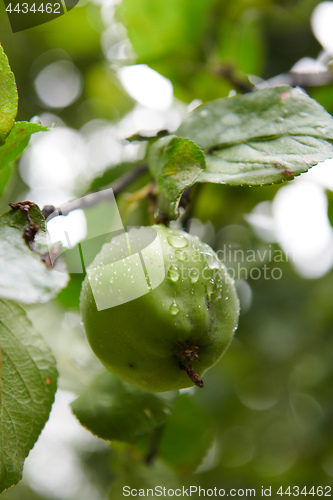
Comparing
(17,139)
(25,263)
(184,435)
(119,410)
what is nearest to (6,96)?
(17,139)

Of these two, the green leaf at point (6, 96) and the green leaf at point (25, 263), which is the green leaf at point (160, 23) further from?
the green leaf at point (25, 263)

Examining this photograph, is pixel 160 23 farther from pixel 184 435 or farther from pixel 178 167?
pixel 184 435

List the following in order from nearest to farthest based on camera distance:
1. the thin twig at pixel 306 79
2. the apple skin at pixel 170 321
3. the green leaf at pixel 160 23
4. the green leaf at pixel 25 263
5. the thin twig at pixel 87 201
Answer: the green leaf at pixel 25 263 → the apple skin at pixel 170 321 → the thin twig at pixel 87 201 → the thin twig at pixel 306 79 → the green leaf at pixel 160 23

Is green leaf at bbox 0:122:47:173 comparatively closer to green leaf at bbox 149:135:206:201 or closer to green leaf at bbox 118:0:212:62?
green leaf at bbox 149:135:206:201

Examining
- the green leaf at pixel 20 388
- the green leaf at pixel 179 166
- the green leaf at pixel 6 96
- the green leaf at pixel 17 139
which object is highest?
the green leaf at pixel 6 96

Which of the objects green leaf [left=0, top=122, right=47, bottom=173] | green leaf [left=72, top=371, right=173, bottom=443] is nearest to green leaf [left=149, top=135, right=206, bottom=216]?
green leaf [left=0, top=122, right=47, bottom=173]

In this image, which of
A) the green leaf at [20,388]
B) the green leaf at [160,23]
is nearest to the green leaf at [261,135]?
the green leaf at [20,388]

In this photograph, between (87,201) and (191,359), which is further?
(87,201)
